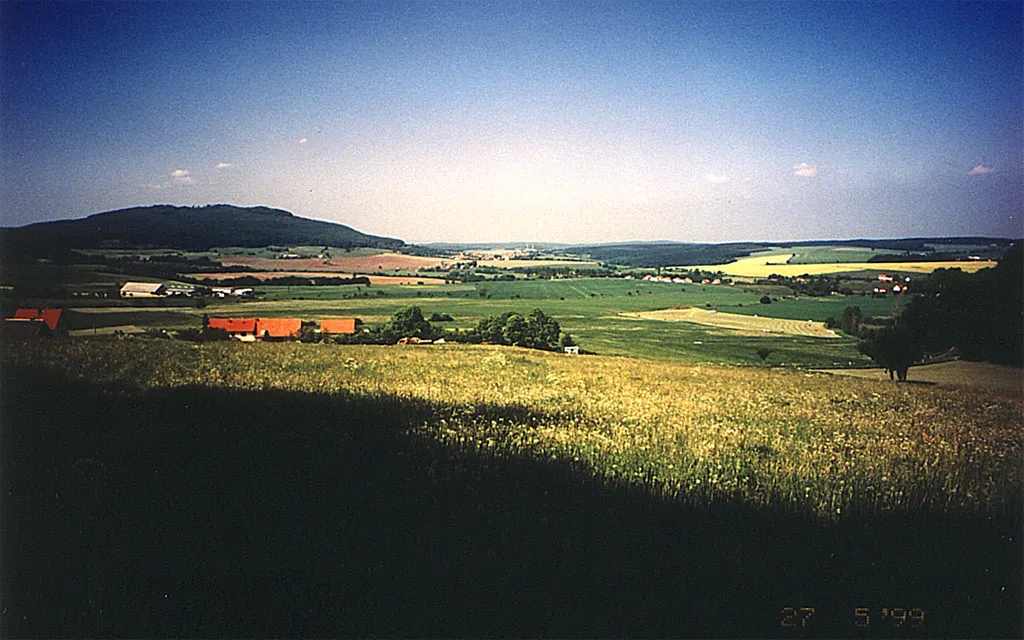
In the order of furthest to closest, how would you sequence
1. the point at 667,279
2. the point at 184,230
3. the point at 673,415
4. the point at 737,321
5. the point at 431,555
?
the point at 667,279
the point at 737,321
the point at 184,230
the point at 673,415
the point at 431,555

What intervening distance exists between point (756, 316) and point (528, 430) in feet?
10.8

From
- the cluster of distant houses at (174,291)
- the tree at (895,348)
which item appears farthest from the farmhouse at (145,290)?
the tree at (895,348)

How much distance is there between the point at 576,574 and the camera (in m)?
2.91

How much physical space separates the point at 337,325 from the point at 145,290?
6.55 ft

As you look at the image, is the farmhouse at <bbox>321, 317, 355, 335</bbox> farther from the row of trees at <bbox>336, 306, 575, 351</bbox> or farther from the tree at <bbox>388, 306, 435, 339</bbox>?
the tree at <bbox>388, 306, 435, 339</bbox>

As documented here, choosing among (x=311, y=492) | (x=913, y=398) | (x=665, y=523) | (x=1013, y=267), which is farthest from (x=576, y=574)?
(x=1013, y=267)

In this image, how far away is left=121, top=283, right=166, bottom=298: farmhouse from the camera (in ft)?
20.4

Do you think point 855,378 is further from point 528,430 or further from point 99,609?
point 99,609

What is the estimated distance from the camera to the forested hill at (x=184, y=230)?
5.73 m

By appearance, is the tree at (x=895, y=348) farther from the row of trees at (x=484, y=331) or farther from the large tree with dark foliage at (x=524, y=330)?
the large tree with dark foliage at (x=524, y=330)

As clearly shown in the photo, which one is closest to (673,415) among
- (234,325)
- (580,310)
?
(580,310)

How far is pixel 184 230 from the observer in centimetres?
599

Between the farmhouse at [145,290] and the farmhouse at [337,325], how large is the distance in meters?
1.68

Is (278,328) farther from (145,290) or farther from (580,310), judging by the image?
(580,310)
